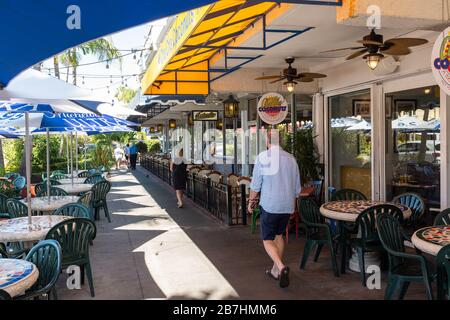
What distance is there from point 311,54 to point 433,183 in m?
3.31

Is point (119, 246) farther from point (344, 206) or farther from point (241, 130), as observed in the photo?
point (241, 130)

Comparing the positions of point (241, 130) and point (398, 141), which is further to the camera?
point (241, 130)

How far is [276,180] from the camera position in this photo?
529 cm

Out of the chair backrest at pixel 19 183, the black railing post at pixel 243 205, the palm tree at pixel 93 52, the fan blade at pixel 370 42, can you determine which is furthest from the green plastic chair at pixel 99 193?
the palm tree at pixel 93 52

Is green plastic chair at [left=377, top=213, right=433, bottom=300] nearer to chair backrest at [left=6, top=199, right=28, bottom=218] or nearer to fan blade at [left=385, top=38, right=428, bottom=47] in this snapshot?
fan blade at [left=385, top=38, right=428, bottom=47]

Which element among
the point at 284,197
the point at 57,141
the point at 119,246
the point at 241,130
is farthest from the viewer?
the point at 57,141

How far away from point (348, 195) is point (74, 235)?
444cm

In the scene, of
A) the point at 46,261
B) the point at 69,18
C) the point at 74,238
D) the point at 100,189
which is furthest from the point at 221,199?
the point at 69,18

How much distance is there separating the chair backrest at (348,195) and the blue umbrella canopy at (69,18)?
492 cm

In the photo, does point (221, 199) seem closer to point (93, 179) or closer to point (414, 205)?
point (93, 179)

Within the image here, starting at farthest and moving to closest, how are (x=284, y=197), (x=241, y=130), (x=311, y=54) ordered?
(x=241, y=130), (x=311, y=54), (x=284, y=197)

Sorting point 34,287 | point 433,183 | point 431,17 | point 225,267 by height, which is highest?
point 431,17

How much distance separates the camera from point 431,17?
4.29 meters

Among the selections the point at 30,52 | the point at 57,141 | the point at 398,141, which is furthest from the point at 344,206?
the point at 57,141
